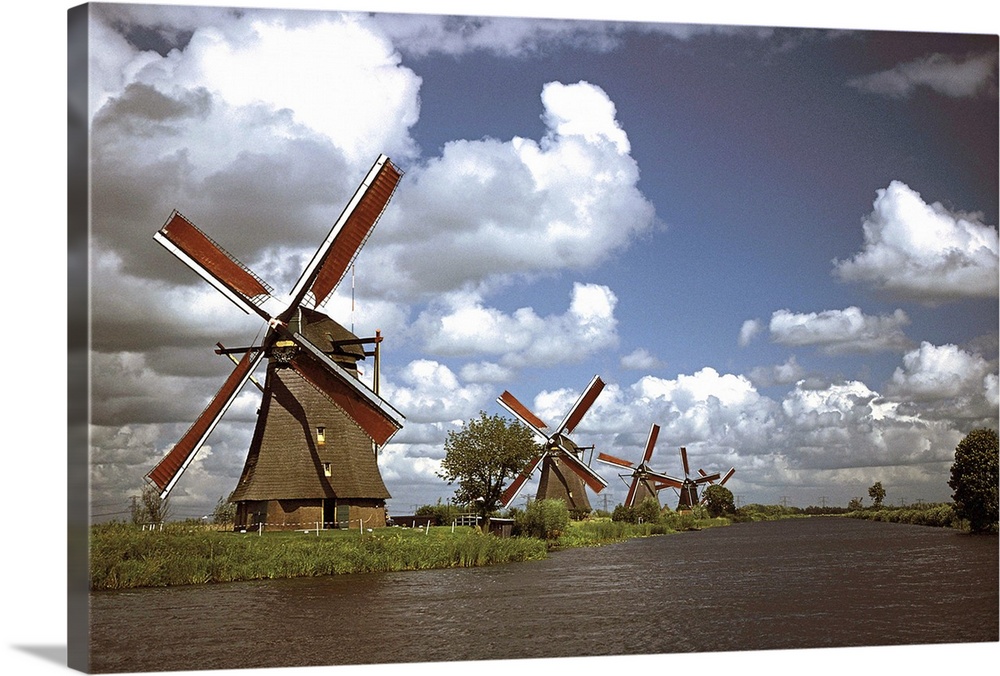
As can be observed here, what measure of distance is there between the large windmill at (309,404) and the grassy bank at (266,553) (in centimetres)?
70

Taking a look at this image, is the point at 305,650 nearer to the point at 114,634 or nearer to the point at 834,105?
the point at 114,634

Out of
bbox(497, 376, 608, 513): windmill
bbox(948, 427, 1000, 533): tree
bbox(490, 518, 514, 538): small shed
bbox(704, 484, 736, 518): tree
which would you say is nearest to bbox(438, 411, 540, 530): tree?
bbox(490, 518, 514, 538): small shed

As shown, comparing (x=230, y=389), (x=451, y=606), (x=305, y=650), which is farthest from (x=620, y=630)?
(x=230, y=389)

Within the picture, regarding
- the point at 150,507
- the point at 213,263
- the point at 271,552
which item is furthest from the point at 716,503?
the point at 150,507

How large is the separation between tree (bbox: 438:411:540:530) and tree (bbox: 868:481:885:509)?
855 cm

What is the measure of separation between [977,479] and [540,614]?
647 cm

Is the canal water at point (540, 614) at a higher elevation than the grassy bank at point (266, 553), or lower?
lower

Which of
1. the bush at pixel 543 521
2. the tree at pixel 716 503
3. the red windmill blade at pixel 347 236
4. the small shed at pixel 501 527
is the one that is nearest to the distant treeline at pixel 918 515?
the small shed at pixel 501 527

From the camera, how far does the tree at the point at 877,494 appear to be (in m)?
15.0

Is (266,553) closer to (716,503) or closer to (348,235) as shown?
(348,235)

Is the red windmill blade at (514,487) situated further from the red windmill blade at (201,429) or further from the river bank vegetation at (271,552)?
the red windmill blade at (201,429)

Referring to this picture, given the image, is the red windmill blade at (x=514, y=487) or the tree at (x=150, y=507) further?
the red windmill blade at (x=514, y=487)

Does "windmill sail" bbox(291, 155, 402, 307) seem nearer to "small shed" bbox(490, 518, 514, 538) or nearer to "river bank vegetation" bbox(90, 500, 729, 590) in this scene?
"river bank vegetation" bbox(90, 500, 729, 590)

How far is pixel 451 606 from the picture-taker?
45.4ft
